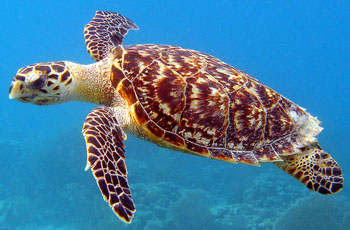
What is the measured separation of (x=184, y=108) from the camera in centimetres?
286

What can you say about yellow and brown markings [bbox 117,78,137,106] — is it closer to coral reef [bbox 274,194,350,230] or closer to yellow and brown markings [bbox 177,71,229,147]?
yellow and brown markings [bbox 177,71,229,147]

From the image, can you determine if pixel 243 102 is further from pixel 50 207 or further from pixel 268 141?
pixel 50 207

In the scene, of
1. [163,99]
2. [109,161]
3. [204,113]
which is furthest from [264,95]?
[109,161]

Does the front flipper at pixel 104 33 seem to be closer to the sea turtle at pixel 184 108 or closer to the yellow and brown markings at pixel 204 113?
the sea turtle at pixel 184 108

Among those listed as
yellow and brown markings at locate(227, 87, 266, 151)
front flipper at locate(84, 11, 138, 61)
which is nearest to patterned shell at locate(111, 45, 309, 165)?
yellow and brown markings at locate(227, 87, 266, 151)

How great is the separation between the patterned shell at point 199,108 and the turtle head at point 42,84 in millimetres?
641

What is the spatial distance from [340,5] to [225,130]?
11125 cm

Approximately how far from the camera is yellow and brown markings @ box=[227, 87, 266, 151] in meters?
2.99

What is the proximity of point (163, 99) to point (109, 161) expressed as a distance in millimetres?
934

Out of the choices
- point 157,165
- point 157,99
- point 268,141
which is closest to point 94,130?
point 157,99

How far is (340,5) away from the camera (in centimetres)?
8838

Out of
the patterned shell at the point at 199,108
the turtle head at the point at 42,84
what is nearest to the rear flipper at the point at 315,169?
the patterned shell at the point at 199,108

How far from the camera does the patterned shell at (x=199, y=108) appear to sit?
2865 millimetres

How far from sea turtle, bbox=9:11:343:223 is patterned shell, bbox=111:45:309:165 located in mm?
12
